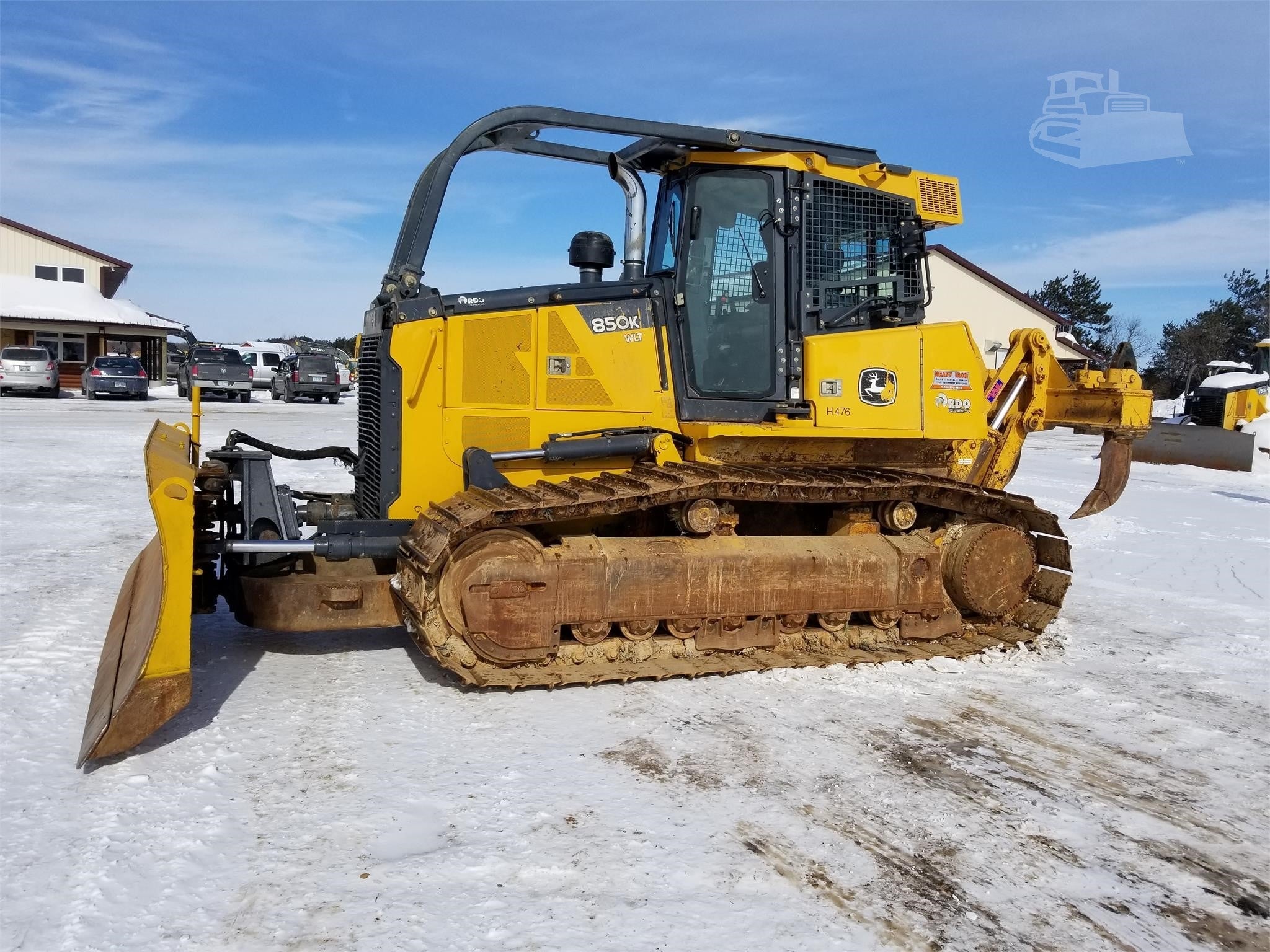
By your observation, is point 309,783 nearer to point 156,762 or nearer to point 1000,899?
point 156,762

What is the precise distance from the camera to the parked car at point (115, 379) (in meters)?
30.1

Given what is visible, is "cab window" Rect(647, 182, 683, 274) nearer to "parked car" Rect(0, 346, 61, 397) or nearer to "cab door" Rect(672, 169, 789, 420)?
"cab door" Rect(672, 169, 789, 420)

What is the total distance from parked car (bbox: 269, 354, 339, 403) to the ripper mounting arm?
94.0 ft

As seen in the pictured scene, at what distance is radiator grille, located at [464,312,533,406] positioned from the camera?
5801mm

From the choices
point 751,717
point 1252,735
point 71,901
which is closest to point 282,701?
point 71,901

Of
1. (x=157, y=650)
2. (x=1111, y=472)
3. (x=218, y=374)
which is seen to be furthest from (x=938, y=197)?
(x=218, y=374)

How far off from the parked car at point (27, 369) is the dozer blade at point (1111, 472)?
1253 inches

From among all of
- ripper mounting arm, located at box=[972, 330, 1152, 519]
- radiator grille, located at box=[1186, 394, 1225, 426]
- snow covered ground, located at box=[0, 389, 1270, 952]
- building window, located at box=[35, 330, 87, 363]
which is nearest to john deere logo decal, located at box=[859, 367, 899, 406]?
ripper mounting arm, located at box=[972, 330, 1152, 519]

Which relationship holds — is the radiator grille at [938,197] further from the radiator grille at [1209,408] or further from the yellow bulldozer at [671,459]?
the radiator grille at [1209,408]

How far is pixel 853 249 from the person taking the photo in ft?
20.5

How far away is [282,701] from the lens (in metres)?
5.05

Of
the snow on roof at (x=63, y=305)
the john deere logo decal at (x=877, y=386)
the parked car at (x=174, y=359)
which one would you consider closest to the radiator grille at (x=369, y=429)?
the john deere logo decal at (x=877, y=386)

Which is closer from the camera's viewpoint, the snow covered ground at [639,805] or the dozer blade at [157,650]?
the snow covered ground at [639,805]

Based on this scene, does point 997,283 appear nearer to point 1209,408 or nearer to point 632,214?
point 1209,408
